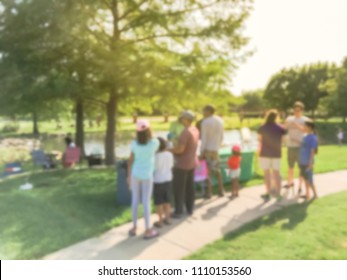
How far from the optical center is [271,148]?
498 centimetres

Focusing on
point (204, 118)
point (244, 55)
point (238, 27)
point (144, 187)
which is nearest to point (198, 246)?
point (144, 187)

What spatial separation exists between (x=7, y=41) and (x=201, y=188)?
14.0 ft

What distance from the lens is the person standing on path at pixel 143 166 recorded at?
382cm

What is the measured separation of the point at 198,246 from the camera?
3.71 meters

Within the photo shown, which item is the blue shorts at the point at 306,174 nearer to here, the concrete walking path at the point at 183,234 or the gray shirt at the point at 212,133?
the concrete walking path at the point at 183,234

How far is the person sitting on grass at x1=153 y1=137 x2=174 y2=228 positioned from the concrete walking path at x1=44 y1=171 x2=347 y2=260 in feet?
0.65

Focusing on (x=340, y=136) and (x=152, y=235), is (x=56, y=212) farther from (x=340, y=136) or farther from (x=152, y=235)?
(x=340, y=136)

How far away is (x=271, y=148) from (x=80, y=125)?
4.19 m

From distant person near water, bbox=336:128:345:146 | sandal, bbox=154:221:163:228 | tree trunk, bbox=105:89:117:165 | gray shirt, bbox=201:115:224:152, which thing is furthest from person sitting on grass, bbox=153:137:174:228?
tree trunk, bbox=105:89:117:165

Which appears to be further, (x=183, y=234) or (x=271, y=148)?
(x=271, y=148)

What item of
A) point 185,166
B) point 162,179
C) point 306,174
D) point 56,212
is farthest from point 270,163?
point 56,212

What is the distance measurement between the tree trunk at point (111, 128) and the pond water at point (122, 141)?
19cm

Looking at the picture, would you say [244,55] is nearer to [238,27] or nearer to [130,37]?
[238,27]

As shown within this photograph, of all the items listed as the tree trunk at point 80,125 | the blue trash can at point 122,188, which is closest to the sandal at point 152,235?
the blue trash can at point 122,188
